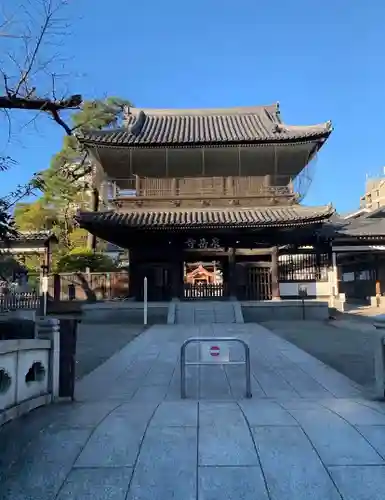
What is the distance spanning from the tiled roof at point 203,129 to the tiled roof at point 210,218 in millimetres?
3330

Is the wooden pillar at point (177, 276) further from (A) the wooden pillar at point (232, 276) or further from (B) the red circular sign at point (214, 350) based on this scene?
(B) the red circular sign at point (214, 350)

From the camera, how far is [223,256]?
2145 cm

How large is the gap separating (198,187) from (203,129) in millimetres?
4408

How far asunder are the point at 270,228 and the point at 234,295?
356cm

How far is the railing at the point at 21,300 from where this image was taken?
72.2 ft

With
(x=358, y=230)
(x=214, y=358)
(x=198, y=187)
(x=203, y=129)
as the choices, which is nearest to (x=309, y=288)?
A: (x=358, y=230)

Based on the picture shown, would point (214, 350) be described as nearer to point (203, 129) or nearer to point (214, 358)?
point (214, 358)

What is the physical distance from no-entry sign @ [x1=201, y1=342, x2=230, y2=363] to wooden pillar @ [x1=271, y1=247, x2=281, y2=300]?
14.5 meters

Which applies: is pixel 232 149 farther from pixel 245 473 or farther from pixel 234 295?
pixel 245 473

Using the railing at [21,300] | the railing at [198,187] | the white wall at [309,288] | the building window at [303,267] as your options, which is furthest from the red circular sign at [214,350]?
the railing at [21,300]

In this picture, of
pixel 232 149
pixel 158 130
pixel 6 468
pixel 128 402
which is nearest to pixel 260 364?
pixel 128 402

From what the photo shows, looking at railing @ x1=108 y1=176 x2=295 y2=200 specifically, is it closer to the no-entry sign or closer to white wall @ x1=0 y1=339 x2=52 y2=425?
the no-entry sign

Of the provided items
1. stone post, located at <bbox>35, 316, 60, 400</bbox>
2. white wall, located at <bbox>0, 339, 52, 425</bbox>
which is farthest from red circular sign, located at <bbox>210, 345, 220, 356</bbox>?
white wall, located at <bbox>0, 339, 52, 425</bbox>

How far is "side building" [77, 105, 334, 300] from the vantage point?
2045 cm
